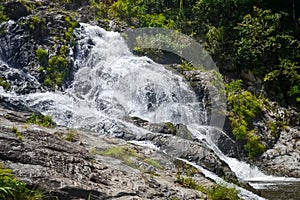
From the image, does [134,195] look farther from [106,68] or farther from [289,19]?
[289,19]

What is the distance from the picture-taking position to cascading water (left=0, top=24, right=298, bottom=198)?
1120 cm

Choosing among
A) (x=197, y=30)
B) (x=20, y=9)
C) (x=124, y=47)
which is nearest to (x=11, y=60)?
(x=20, y=9)

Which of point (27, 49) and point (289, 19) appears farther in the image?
point (289, 19)

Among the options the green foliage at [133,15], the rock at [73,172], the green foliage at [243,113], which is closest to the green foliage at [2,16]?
the green foliage at [133,15]

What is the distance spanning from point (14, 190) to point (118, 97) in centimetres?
1000

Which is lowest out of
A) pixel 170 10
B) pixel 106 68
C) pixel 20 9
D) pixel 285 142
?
pixel 285 142

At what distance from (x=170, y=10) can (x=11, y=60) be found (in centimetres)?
1126

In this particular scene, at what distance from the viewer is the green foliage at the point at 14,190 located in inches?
142

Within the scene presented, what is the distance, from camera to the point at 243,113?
1436 cm

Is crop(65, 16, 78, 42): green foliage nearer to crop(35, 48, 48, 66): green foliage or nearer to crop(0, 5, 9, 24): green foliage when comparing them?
crop(35, 48, 48, 66): green foliage

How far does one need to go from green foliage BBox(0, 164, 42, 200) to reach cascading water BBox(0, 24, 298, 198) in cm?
604

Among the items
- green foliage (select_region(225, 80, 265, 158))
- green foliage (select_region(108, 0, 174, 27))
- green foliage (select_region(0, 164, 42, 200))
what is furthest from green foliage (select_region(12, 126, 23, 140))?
green foliage (select_region(108, 0, 174, 27))

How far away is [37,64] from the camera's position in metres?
14.7

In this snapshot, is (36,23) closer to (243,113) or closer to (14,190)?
(243,113)
